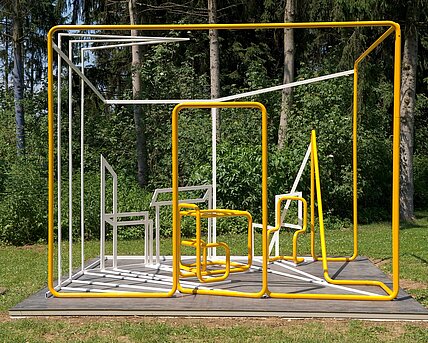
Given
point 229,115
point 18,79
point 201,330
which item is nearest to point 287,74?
point 229,115

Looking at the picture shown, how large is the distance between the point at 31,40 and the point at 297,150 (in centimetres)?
915

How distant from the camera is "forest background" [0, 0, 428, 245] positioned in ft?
45.0

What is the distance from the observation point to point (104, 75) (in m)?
19.9

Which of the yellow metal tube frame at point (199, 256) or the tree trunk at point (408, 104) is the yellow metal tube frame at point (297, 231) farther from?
the tree trunk at point (408, 104)

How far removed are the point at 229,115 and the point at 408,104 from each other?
167 inches

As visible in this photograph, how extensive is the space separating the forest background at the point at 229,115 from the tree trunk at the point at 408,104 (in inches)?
0.9

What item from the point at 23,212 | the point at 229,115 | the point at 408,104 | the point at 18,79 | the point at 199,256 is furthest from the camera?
the point at 18,79

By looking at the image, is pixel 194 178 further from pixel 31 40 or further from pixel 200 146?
pixel 31 40

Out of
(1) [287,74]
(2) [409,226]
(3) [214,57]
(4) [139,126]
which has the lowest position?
(2) [409,226]

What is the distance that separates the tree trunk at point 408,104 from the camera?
14.2 metres

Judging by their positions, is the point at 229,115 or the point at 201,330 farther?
the point at 229,115

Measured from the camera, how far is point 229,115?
650 inches

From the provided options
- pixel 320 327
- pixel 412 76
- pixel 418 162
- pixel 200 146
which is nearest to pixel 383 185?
pixel 418 162

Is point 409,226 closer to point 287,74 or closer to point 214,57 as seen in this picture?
point 287,74
